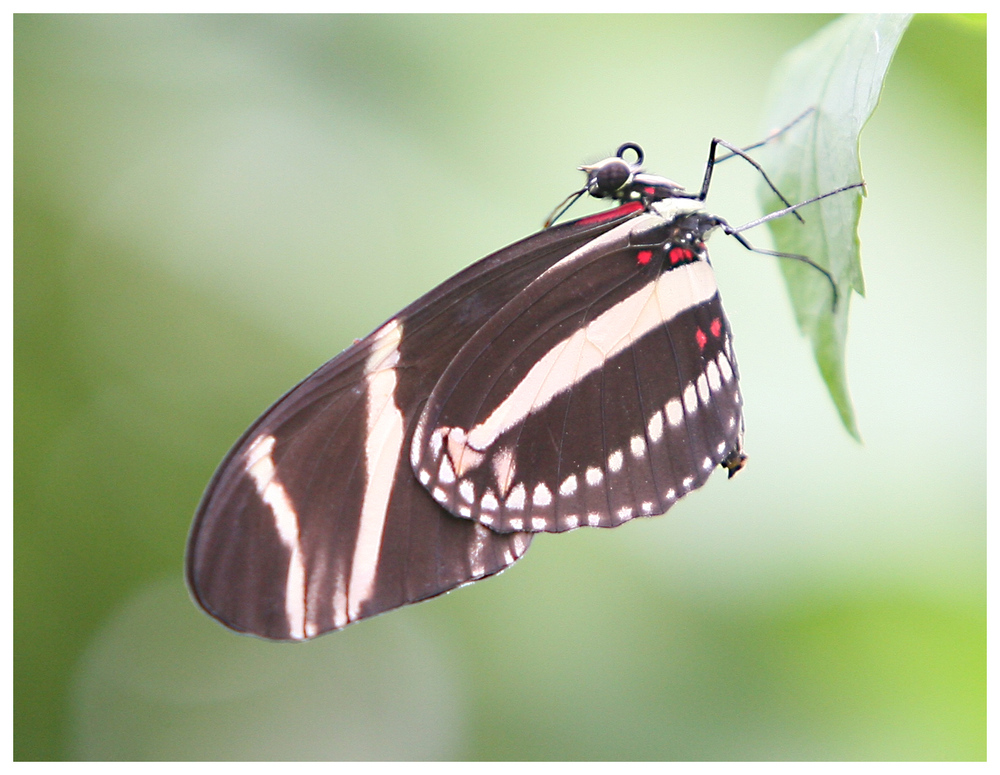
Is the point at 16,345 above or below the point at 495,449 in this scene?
above

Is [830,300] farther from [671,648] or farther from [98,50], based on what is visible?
[98,50]

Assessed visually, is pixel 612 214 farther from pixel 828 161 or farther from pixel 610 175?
pixel 828 161

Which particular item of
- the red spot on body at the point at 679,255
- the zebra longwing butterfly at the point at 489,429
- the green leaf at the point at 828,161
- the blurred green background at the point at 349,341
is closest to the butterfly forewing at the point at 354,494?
the zebra longwing butterfly at the point at 489,429

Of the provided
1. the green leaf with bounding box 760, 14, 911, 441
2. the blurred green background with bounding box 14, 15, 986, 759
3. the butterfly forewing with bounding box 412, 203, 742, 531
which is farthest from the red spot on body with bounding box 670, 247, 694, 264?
the blurred green background with bounding box 14, 15, 986, 759

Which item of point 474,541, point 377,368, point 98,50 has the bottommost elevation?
point 474,541

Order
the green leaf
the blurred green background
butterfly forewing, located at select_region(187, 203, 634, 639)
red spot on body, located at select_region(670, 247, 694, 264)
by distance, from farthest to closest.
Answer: the blurred green background → red spot on body, located at select_region(670, 247, 694, 264) → butterfly forewing, located at select_region(187, 203, 634, 639) → the green leaf

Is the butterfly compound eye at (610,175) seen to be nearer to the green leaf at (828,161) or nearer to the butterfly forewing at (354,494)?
the butterfly forewing at (354,494)

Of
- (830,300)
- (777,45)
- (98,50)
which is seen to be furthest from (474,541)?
(98,50)

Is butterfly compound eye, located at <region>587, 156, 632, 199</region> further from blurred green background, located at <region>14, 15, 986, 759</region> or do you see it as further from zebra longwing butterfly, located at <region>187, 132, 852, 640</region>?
blurred green background, located at <region>14, 15, 986, 759</region>
